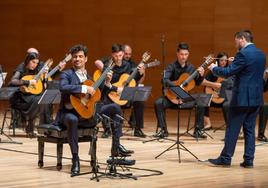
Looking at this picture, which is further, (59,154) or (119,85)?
(119,85)

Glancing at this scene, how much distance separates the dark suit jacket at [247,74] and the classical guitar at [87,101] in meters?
1.56

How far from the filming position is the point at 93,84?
716 cm

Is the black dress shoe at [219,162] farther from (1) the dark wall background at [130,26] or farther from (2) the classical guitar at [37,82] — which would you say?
(1) the dark wall background at [130,26]

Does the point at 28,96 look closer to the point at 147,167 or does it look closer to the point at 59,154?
the point at 59,154

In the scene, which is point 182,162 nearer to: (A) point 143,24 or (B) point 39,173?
(B) point 39,173

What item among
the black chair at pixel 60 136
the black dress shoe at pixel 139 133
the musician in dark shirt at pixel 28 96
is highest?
the musician in dark shirt at pixel 28 96

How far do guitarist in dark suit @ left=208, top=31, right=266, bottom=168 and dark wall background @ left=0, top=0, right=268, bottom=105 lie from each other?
6.85m

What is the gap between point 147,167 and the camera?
7555mm

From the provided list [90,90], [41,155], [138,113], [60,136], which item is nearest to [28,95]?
[138,113]

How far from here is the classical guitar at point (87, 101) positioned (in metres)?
7.08

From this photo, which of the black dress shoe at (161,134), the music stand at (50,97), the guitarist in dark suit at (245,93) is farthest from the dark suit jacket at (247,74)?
the black dress shoe at (161,134)

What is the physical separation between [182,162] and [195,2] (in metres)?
7.78

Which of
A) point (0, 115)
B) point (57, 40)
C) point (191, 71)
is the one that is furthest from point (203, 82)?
point (57, 40)

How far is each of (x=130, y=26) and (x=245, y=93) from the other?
8.60 m
